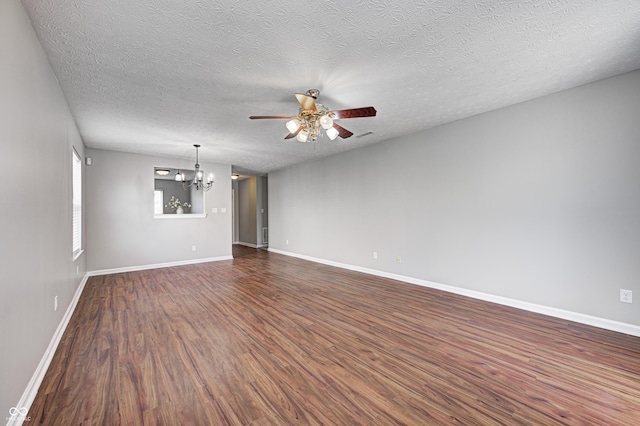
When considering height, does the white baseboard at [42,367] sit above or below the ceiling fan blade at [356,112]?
below

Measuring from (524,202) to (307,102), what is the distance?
2.87 metres

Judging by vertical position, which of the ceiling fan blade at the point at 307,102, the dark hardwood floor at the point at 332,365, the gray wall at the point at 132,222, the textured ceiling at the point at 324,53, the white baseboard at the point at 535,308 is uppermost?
the textured ceiling at the point at 324,53

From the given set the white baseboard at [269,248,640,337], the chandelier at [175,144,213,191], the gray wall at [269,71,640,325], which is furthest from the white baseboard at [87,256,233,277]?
the white baseboard at [269,248,640,337]

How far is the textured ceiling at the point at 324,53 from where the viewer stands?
5.79ft

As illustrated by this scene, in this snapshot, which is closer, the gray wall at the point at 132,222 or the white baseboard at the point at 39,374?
the white baseboard at the point at 39,374

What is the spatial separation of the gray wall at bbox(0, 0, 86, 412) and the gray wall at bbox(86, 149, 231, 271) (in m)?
3.10

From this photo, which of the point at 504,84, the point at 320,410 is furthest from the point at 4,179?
the point at 504,84

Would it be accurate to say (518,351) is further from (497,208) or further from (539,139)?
(539,139)

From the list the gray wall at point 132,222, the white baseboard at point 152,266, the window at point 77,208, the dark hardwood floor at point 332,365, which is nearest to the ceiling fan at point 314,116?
the dark hardwood floor at point 332,365

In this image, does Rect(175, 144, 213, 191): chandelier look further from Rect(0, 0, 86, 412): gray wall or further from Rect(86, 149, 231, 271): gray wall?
Rect(0, 0, 86, 412): gray wall

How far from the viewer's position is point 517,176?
10.8ft

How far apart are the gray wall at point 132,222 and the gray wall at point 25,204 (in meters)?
3.10

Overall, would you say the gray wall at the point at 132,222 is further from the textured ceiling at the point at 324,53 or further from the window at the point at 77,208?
the textured ceiling at the point at 324,53

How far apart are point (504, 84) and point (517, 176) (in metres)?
1.16
